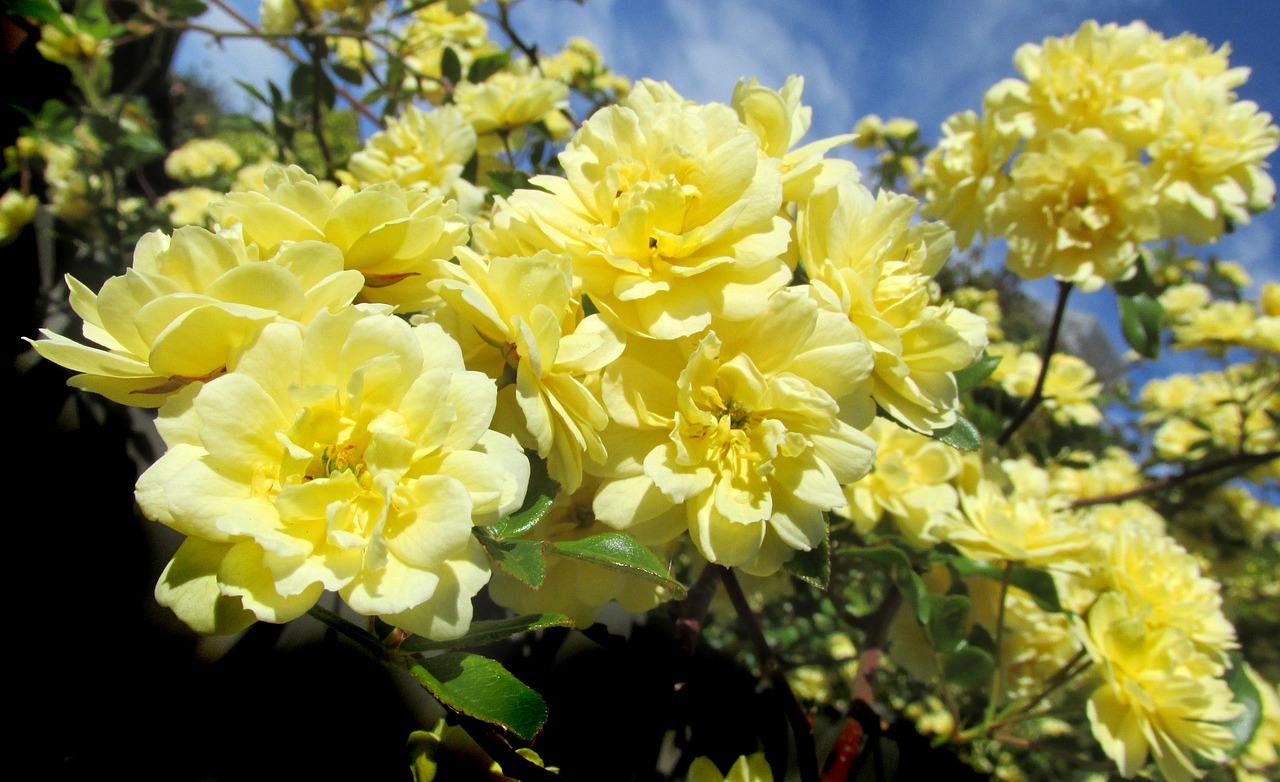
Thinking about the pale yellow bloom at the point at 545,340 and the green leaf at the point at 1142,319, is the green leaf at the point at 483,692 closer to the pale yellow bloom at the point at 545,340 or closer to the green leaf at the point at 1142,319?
the pale yellow bloom at the point at 545,340

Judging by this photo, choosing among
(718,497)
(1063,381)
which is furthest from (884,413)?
(1063,381)

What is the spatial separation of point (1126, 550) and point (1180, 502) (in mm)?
1697

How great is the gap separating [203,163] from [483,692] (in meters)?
3.17

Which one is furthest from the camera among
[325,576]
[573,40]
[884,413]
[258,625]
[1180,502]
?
[573,40]

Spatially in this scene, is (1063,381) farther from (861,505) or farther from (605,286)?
(605,286)

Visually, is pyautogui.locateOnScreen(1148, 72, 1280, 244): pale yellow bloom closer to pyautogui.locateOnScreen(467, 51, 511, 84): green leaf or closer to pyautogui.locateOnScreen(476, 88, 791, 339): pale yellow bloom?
pyautogui.locateOnScreen(476, 88, 791, 339): pale yellow bloom

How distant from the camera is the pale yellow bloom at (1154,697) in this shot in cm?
85

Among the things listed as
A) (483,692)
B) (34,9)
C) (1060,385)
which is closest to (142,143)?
(34,9)

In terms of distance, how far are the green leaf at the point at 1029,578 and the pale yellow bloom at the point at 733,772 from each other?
41 cm

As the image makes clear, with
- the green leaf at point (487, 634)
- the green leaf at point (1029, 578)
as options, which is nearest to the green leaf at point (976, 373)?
the green leaf at point (1029, 578)

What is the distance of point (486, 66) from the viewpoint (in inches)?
53.8

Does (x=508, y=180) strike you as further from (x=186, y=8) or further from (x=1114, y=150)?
(x=186, y=8)

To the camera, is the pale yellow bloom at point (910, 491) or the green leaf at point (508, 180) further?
the pale yellow bloom at point (910, 491)

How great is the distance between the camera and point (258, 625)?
1.55 ft
